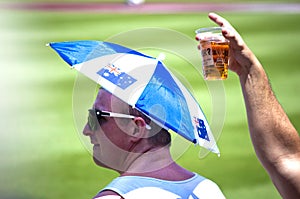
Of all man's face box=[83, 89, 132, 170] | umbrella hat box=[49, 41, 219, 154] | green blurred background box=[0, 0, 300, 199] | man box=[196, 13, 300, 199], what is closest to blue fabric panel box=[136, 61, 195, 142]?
umbrella hat box=[49, 41, 219, 154]

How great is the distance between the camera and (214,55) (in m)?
2.70

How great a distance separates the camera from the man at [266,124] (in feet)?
9.20

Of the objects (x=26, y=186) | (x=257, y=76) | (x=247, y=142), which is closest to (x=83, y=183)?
(x=26, y=186)

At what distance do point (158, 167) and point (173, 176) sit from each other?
58mm

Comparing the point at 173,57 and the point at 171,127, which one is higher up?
the point at 171,127

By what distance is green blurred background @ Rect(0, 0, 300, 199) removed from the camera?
501 cm

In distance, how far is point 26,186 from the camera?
4957 millimetres

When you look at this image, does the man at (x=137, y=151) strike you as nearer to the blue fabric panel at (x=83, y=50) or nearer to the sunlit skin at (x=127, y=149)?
the sunlit skin at (x=127, y=149)

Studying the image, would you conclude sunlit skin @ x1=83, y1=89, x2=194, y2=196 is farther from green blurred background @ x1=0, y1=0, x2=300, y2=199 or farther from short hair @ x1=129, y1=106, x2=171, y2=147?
green blurred background @ x1=0, y1=0, x2=300, y2=199

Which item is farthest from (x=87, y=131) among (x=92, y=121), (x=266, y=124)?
(x=266, y=124)

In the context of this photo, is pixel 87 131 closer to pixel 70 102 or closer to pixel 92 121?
pixel 92 121

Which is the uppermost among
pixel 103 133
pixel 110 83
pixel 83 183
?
pixel 110 83

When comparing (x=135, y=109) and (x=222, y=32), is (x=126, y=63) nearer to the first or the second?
(x=135, y=109)

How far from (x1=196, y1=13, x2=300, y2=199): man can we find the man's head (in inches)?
18.9
